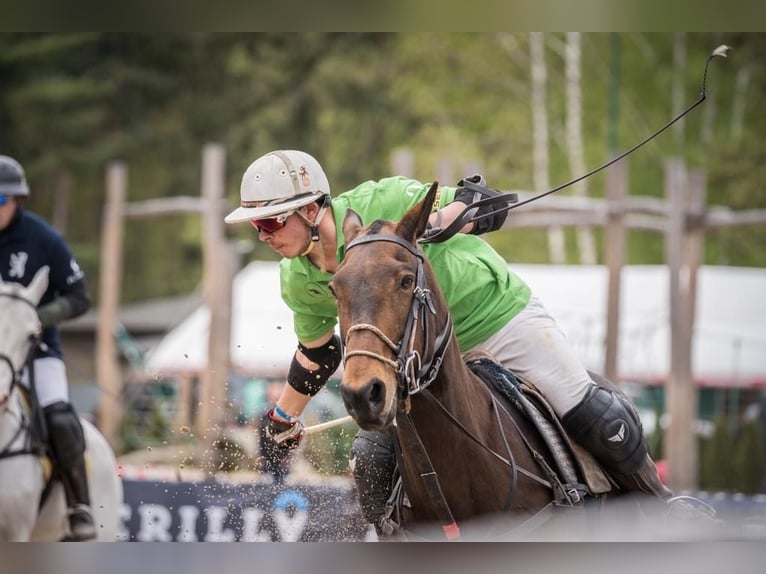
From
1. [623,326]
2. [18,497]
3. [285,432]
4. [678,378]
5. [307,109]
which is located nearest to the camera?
[285,432]

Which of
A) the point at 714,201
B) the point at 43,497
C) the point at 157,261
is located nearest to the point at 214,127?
the point at 157,261

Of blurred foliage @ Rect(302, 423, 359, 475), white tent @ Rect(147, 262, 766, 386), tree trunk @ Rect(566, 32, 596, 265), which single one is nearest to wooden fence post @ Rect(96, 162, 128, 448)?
white tent @ Rect(147, 262, 766, 386)

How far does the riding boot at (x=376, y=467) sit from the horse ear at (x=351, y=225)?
3.26 ft

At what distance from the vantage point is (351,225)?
432 centimetres

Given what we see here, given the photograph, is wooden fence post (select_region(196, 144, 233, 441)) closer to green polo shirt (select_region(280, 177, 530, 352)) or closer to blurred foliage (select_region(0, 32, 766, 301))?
green polo shirt (select_region(280, 177, 530, 352))

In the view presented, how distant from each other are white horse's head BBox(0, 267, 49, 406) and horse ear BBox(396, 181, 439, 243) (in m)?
4.33

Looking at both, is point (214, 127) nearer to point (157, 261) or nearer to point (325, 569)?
point (157, 261)

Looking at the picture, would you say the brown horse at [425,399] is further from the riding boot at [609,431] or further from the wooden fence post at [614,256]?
the wooden fence post at [614,256]

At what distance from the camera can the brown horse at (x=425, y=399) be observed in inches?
152

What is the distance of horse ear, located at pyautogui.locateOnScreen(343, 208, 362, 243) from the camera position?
14.0ft

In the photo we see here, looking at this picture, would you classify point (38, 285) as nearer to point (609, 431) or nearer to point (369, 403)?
point (609, 431)

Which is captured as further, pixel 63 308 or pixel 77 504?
pixel 77 504

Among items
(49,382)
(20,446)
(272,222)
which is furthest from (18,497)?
(272,222)

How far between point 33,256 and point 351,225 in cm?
440
